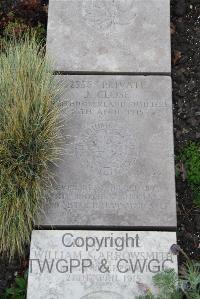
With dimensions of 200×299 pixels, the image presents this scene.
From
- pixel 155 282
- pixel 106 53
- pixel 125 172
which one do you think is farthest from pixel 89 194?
pixel 106 53

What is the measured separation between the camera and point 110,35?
4.00m

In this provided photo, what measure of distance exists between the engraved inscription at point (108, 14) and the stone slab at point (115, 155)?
0.46 m

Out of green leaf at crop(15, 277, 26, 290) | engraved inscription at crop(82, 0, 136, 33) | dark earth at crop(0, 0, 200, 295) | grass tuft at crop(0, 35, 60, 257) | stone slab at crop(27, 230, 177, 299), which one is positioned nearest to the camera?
stone slab at crop(27, 230, 177, 299)

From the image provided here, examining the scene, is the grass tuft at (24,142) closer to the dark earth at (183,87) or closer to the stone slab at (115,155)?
the stone slab at (115,155)

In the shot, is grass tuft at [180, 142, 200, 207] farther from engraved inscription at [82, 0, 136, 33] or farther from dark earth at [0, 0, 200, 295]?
engraved inscription at [82, 0, 136, 33]

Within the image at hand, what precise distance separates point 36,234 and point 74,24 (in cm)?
164

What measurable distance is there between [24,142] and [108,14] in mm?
1280

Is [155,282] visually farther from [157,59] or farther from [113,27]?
[113,27]

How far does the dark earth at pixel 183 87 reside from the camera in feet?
12.4

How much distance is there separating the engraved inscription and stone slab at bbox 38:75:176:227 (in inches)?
18.0

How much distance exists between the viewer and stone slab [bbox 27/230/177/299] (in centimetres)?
327

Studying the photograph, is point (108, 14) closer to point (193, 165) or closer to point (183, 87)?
point (183, 87)

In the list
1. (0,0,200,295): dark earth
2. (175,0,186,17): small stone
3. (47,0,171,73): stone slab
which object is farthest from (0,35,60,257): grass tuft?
(175,0,186,17): small stone

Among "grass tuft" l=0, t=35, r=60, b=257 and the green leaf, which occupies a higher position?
"grass tuft" l=0, t=35, r=60, b=257
